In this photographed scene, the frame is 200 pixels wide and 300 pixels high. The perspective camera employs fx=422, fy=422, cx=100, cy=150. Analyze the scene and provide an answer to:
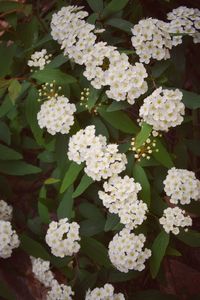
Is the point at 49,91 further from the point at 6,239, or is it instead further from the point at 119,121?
the point at 6,239

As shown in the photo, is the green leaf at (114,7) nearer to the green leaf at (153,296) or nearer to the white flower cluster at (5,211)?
the white flower cluster at (5,211)

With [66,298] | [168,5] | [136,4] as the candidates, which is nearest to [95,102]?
[136,4]

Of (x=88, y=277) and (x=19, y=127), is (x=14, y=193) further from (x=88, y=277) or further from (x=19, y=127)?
(x=88, y=277)

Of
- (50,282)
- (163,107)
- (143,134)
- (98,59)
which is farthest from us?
(50,282)

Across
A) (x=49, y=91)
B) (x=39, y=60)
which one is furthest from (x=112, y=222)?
(x=39, y=60)

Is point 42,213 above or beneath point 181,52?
Result: beneath
